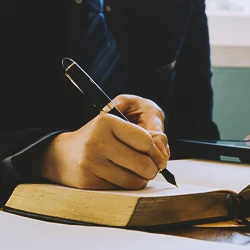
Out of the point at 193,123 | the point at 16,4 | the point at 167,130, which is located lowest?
the point at 193,123

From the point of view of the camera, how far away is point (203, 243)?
1.26 feet

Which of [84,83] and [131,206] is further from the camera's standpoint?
[84,83]

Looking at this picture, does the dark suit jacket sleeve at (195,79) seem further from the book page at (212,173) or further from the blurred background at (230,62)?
the book page at (212,173)

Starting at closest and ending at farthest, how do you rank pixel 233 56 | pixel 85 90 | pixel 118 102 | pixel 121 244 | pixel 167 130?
pixel 121 244
pixel 85 90
pixel 118 102
pixel 167 130
pixel 233 56

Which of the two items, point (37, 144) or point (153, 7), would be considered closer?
point (37, 144)

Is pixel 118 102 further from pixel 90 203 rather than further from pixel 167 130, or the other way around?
pixel 90 203

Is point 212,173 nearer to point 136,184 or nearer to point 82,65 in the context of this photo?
point 136,184

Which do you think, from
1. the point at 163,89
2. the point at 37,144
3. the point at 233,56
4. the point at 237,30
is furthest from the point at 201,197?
the point at 237,30

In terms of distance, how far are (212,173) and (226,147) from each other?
12 cm

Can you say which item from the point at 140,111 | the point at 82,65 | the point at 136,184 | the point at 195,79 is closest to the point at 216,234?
the point at 136,184

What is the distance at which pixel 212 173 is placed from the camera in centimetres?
73

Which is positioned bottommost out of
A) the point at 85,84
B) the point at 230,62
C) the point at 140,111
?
the point at 230,62

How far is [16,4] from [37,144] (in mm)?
346

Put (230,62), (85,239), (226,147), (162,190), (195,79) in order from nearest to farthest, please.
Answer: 1. (85,239)
2. (162,190)
3. (226,147)
4. (195,79)
5. (230,62)
